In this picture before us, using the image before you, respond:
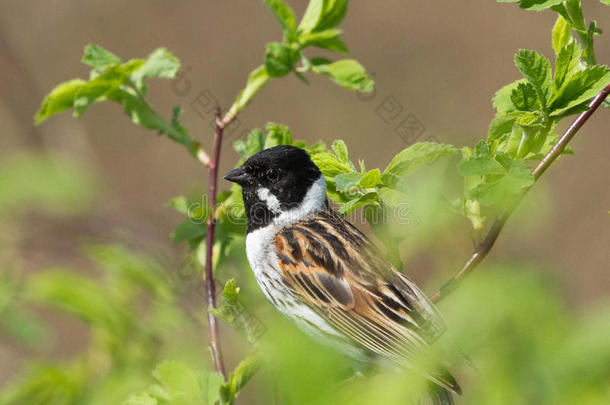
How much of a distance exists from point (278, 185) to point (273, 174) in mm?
88

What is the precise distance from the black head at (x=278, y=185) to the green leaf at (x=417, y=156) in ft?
3.07

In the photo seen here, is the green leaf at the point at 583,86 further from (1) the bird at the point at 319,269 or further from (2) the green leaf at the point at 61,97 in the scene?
(2) the green leaf at the point at 61,97

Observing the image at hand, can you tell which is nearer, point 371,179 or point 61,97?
point 371,179

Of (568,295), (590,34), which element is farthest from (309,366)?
(590,34)

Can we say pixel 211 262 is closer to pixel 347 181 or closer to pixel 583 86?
pixel 347 181

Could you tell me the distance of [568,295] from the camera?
0.83 meters

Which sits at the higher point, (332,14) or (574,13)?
(332,14)

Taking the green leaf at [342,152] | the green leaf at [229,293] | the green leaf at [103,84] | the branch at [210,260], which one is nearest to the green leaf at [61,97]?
the green leaf at [103,84]

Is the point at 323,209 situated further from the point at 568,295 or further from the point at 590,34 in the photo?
the point at 568,295

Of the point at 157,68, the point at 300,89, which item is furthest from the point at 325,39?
the point at 300,89

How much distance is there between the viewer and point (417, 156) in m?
1.34

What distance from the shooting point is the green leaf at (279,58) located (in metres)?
1.88

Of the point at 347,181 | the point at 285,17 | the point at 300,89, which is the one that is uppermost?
the point at 300,89

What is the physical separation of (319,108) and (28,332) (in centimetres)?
595
